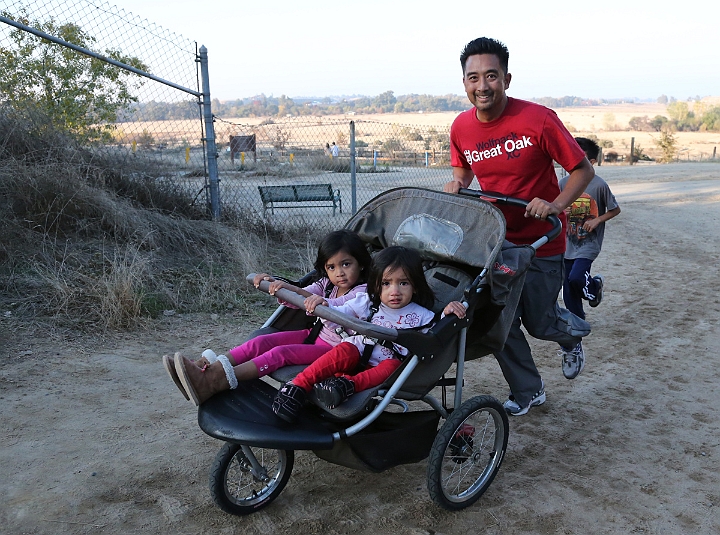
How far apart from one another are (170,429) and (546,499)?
2.16 metres

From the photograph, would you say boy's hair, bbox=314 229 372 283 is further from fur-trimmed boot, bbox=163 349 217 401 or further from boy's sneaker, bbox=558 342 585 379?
boy's sneaker, bbox=558 342 585 379

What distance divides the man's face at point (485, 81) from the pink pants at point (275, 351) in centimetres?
153

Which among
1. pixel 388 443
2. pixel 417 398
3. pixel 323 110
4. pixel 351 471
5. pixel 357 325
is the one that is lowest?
Result: pixel 351 471

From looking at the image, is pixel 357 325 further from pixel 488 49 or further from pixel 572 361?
pixel 572 361

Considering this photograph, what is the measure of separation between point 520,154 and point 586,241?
2.20 metres

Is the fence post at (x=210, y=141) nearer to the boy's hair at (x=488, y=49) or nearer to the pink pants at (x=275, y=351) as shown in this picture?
the boy's hair at (x=488, y=49)

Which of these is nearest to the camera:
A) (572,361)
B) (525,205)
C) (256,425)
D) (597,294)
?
(256,425)

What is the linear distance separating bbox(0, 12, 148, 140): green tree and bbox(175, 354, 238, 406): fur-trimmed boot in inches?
242

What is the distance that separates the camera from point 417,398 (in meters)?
3.22

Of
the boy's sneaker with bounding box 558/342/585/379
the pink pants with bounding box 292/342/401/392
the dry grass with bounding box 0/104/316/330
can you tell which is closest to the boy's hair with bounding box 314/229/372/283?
the pink pants with bounding box 292/342/401/392

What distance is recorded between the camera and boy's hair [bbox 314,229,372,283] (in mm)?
3627

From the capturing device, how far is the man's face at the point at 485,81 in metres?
3.68

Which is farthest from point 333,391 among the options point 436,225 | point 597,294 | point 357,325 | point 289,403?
point 597,294

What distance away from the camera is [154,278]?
6.59 meters
